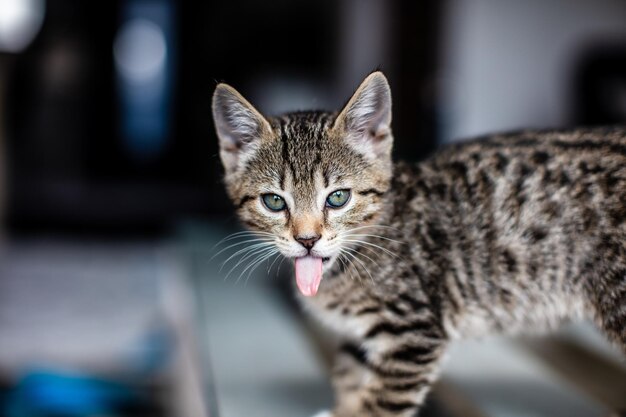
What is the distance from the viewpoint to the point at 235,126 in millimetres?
927

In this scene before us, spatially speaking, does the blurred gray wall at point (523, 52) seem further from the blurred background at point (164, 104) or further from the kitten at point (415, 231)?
the kitten at point (415, 231)

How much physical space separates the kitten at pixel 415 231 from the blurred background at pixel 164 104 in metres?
1.16

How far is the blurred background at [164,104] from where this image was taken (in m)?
3.13

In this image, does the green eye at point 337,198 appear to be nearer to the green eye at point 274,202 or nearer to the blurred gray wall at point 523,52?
the green eye at point 274,202

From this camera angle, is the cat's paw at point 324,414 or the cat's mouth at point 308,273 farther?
the cat's paw at point 324,414

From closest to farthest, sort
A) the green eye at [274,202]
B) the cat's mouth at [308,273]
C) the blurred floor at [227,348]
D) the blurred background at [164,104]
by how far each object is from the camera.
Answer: the cat's mouth at [308,273]
the green eye at [274,202]
the blurred floor at [227,348]
the blurred background at [164,104]

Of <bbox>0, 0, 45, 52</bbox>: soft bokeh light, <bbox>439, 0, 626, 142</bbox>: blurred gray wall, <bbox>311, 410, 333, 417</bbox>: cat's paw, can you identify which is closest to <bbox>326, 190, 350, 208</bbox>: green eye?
<bbox>311, 410, 333, 417</bbox>: cat's paw

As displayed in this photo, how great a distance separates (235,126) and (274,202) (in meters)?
0.12

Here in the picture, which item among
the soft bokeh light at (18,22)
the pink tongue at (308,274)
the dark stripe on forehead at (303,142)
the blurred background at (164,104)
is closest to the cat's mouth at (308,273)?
the pink tongue at (308,274)

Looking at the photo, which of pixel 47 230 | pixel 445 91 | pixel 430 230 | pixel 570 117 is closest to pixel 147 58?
pixel 47 230

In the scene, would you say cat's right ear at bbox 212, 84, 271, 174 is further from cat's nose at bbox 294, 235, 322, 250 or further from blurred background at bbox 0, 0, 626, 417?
blurred background at bbox 0, 0, 626, 417

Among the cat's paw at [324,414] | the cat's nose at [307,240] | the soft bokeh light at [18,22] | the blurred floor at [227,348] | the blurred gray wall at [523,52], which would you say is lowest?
the blurred floor at [227,348]

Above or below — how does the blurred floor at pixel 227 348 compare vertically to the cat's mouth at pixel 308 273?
below

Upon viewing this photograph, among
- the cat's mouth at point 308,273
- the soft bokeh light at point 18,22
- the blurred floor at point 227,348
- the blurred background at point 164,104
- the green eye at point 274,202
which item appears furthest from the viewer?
the soft bokeh light at point 18,22
